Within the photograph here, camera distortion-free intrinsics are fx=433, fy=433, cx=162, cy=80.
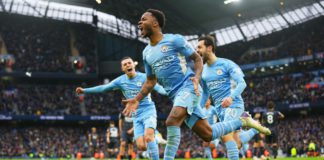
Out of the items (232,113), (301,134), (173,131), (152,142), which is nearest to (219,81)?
(232,113)

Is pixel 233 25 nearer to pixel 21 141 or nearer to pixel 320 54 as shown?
pixel 320 54

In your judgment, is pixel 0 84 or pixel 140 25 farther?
pixel 0 84

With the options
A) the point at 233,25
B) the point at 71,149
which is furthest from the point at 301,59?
the point at 71,149

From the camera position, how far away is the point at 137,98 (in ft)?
22.2

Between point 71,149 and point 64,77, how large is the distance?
45.8ft

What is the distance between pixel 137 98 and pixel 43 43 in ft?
195

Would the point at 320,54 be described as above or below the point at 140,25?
above

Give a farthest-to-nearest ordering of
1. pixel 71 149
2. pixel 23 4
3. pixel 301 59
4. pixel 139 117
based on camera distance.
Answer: pixel 23 4
pixel 301 59
pixel 71 149
pixel 139 117

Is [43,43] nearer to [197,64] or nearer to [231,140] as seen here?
[231,140]

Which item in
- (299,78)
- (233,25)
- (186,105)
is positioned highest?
(233,25)

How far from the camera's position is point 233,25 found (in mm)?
59094

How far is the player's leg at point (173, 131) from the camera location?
6.70m

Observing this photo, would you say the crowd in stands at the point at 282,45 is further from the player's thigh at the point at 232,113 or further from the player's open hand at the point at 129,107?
the player's open hand at the point at 129,107

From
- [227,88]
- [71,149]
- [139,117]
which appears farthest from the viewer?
[71,149]
